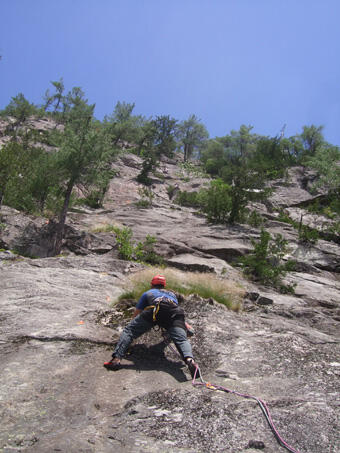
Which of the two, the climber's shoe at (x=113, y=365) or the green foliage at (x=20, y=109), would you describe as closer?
the climber's shoe at (x=113, y=365)

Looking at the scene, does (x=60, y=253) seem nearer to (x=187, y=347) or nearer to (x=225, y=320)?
(x=225, y=320)

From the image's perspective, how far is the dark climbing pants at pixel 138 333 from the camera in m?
4.12

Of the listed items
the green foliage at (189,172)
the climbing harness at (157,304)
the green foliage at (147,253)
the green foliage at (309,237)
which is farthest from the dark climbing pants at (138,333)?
the green foliage at (189,172)

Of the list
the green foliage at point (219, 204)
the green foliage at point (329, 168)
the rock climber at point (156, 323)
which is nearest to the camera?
the rock climber at point (156, 323)

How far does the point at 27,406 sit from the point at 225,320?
12.6 ft

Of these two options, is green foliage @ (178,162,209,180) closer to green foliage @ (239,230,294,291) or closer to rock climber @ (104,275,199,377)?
green foliage @ (239,230,294,291)

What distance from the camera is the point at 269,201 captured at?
3116 cm

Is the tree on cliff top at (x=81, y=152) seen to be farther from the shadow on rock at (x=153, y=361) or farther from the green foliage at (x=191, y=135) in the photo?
the green foliage at (x=191, y=135)

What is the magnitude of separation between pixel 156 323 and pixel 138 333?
30 cm

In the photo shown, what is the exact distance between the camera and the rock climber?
412 cm

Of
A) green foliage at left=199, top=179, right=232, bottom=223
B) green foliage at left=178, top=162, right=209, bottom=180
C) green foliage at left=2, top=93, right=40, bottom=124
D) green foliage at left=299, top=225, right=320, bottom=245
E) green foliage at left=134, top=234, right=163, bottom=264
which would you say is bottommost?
green foliage at left=134, top=234, right=163, bottom=264

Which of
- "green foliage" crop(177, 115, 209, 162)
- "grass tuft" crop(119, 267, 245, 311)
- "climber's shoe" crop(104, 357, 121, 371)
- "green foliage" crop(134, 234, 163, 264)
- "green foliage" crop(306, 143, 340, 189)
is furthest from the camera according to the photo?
"green foliage" crop(177, 115, 209, 162)

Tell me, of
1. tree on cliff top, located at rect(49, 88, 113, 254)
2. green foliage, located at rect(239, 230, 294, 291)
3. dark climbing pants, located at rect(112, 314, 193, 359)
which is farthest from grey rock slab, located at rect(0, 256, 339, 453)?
tree on cliff top, located at rect(49, 88, 113, 254)

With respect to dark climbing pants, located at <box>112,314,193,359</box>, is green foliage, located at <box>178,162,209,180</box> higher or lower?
higher
